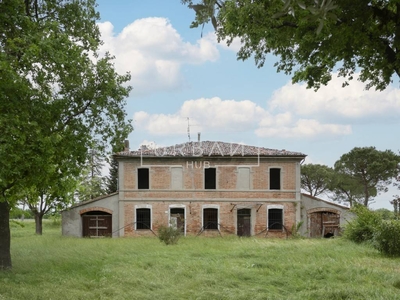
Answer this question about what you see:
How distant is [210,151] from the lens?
30.1 meters

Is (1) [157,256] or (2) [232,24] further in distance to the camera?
(1) [157,256]

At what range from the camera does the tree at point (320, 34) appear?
7.50 m

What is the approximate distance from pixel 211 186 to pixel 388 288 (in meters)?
20.2

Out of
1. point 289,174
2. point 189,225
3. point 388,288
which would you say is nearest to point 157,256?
point 388,288

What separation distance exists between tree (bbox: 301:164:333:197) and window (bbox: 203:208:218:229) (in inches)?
808

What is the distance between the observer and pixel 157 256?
52.1 feet

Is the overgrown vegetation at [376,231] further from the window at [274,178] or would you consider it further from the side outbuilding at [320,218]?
the window at [274,178]

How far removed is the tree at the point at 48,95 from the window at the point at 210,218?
15964 millimetres

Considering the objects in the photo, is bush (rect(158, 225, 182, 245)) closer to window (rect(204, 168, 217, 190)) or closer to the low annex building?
the low annex building

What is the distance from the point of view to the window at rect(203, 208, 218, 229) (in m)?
29.3

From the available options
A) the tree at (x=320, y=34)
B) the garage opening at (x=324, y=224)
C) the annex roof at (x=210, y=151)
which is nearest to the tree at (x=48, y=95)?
the tree at (x=320, y=34)

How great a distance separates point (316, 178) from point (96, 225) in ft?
85.7

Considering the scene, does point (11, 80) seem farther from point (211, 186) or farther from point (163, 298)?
point (211, 186)

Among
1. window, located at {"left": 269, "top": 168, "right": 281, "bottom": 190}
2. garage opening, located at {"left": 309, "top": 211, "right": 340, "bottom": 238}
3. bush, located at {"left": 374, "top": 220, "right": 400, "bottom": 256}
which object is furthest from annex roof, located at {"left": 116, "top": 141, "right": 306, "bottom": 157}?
bush, located at {"left": 374, "top": 220, "right": 400, "bottom": 256}
